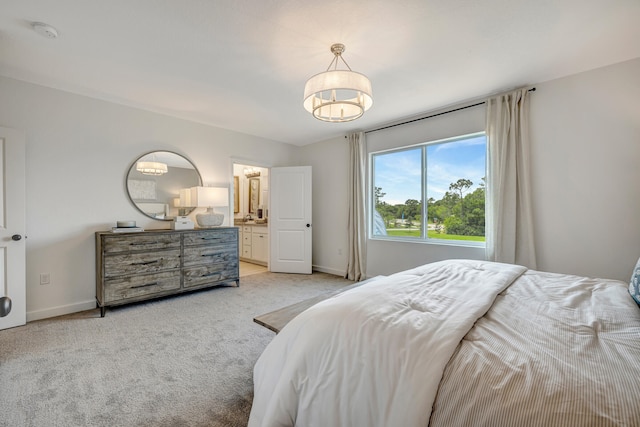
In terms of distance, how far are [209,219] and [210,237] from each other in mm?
314

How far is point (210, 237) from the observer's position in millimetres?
3754

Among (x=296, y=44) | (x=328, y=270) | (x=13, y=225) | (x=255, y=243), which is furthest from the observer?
(x=255, y=243)

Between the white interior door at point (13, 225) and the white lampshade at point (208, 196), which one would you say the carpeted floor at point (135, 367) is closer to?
the white interior door at point (13, 225)

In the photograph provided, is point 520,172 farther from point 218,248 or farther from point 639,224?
point 218,248

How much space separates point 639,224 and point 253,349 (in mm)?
3544

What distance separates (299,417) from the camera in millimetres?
1057

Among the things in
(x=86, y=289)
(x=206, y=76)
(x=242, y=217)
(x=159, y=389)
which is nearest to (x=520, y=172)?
(x=206, y=76)

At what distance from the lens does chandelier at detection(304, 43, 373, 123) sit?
1.89m

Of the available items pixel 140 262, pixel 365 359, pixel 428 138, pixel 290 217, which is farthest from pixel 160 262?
pixel 428 138

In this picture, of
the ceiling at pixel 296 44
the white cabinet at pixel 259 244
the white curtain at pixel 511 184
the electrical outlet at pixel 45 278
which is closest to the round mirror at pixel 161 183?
the ceiling at pixel 296 44

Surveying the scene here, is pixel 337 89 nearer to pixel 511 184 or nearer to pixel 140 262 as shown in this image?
pixel 511 184

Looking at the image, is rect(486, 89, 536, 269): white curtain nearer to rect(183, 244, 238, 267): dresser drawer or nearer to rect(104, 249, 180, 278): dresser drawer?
rect(183, 244, 238, 267): dresser drawer

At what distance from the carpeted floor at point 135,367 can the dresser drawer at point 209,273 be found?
388 mm

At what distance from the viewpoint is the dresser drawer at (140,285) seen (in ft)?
9.64
